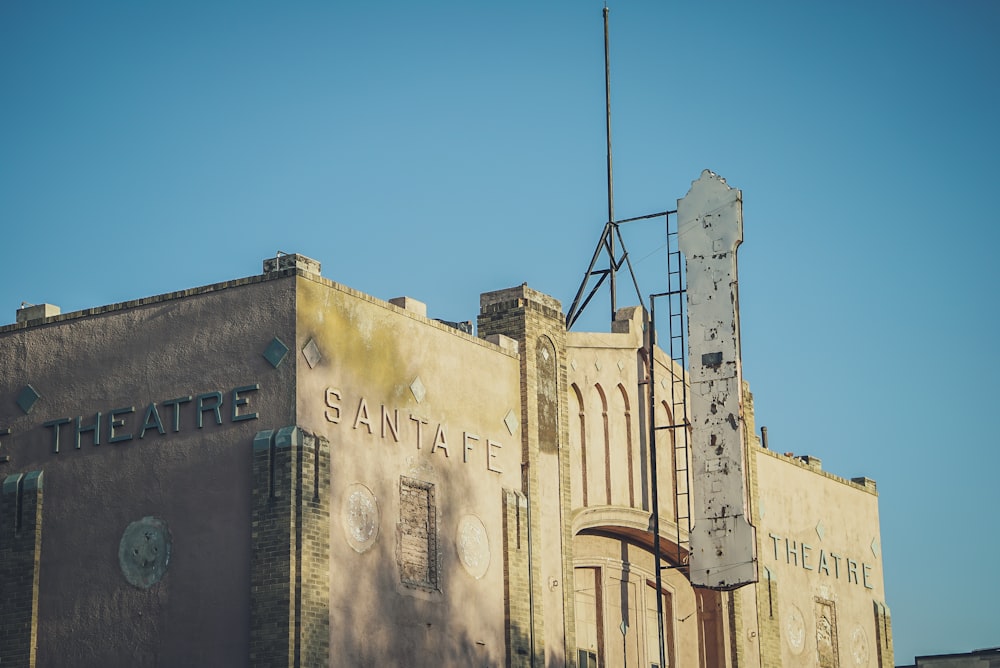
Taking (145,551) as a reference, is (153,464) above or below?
above

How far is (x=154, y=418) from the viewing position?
3041cm

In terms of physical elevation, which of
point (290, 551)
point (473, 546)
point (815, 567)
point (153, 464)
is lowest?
point (290, 551)

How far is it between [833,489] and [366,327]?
2047cm

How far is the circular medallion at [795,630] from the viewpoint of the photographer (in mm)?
43906

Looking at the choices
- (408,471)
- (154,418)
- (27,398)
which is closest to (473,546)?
(408,471)

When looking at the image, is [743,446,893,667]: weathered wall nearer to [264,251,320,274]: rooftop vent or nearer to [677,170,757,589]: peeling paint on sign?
[677,170,757,589]: peeling paint on sign

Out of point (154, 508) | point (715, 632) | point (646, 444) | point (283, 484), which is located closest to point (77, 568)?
point (154, 508)

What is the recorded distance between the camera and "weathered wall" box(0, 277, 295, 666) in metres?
29.2

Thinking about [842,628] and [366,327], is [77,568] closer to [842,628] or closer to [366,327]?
[366,327]

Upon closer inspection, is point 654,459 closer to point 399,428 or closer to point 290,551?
point 399,428

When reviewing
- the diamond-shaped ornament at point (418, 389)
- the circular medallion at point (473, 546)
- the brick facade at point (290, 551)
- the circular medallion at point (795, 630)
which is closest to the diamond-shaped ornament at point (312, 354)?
the brick facade at point (290, 551)

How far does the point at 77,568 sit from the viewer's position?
3056 centimetres

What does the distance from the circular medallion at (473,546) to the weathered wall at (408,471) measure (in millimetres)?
27

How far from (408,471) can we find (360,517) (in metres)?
1.79
